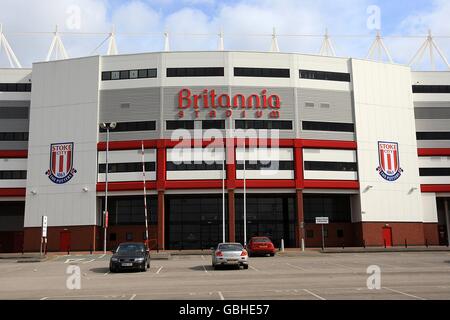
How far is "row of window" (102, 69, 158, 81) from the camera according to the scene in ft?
177

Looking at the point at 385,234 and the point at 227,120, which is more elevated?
the point at 227,120

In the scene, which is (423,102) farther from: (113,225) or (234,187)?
(113,225)

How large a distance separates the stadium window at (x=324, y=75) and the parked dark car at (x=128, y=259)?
3607cm

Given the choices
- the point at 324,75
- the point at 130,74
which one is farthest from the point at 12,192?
the point at 324,75

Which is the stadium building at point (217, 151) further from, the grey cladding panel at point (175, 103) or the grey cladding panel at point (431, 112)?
the grey cladding panel at point (431, 112)

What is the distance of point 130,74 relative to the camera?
178ft

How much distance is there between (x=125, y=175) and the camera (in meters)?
52.1

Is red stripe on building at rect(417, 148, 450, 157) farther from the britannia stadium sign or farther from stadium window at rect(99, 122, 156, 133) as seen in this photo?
stadium window at rect(99, 122, 156, 133)

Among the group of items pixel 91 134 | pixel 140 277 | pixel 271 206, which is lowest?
pixel 140 277

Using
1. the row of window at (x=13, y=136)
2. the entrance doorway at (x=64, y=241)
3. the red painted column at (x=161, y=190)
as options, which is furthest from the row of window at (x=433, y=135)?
the row of window at (x=13, y=136)

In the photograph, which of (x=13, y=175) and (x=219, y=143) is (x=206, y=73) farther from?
(x=13, y=175)

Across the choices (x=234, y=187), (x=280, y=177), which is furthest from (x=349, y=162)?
(x=234, y=187)
